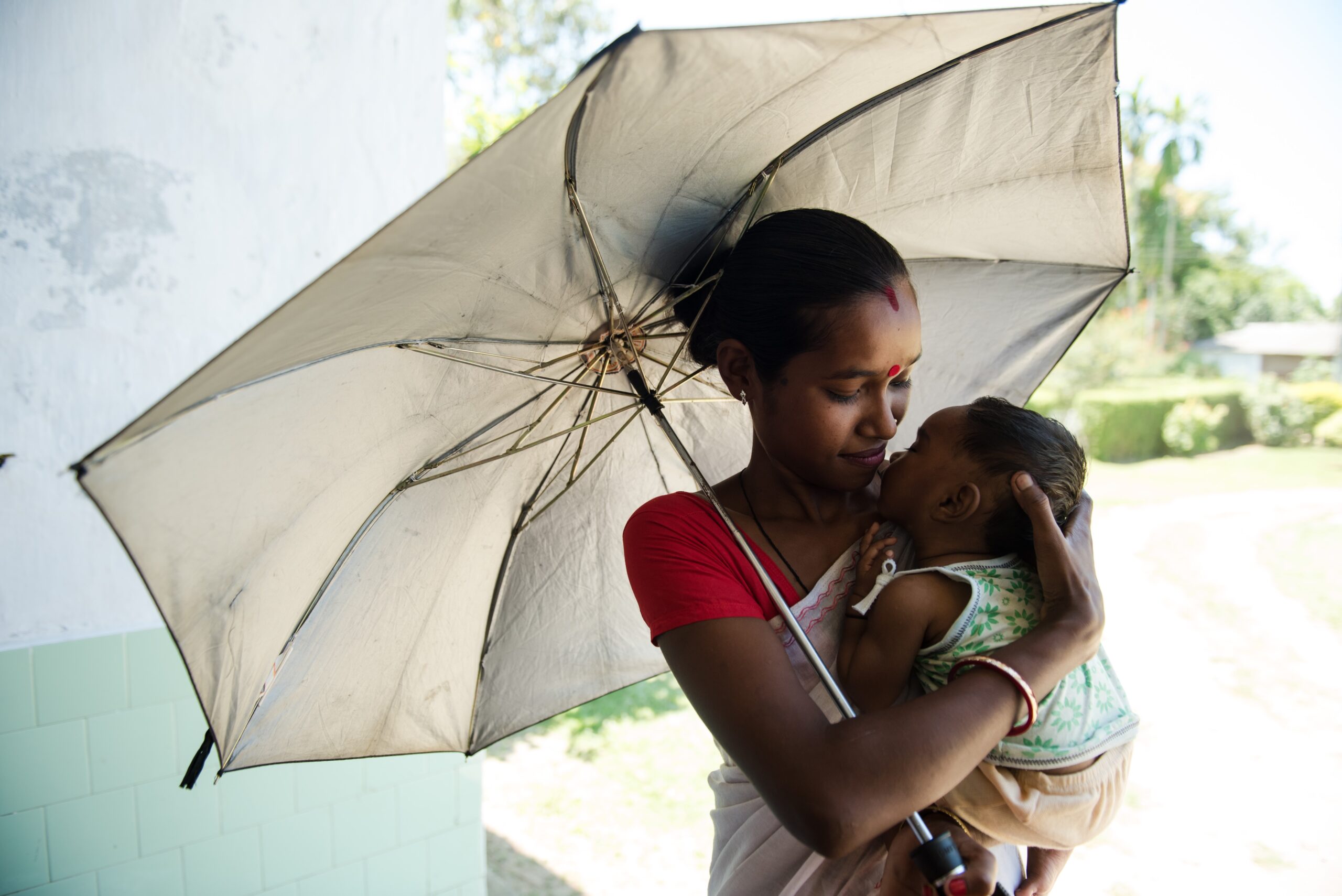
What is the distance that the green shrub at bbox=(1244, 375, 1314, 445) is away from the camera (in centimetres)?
2020

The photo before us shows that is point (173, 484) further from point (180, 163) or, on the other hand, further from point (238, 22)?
point (238, 22)

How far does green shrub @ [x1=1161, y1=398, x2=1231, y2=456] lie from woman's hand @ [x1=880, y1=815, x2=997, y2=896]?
22296 mm

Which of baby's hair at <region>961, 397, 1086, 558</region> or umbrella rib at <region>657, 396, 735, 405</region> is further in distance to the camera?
umbrella rib at <region>657, 396, 735, 405</region>

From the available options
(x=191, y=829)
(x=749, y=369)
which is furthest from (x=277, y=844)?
(x=749, y=369)

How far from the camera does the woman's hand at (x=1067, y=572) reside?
1238 mm

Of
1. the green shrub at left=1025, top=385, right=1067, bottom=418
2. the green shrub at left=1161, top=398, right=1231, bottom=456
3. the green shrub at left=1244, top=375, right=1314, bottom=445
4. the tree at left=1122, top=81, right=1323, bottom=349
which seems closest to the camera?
the green shrub at left=1244, top=375, right=1314, bottom=445

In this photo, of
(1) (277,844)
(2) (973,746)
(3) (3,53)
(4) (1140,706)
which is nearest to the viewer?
(2) (973,746)

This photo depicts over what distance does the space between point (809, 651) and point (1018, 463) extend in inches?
19.6

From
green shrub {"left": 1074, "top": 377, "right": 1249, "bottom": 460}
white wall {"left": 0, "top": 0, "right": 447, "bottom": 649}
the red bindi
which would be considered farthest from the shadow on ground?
green shrub {"left": 1074, "top": 377, "right": 1249, "bottom": 460}

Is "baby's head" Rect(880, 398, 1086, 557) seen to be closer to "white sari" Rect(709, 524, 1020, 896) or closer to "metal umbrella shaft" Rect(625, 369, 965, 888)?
"white sari" Rect(709, 524, 1020, 896)

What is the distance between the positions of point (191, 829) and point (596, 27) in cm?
1495

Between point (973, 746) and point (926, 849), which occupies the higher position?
point (973, 746)

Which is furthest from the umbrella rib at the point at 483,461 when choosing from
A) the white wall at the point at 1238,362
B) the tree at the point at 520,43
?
the white wall at the point at 1238,362

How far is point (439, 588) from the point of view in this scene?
1.69m
